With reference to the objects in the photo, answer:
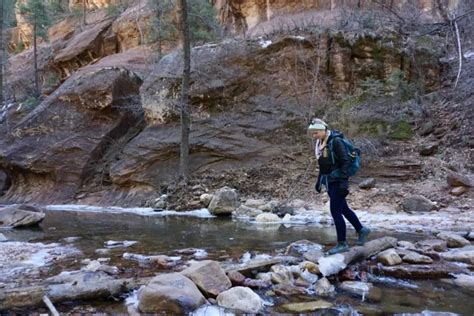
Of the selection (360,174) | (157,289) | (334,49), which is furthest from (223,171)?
(157,289)

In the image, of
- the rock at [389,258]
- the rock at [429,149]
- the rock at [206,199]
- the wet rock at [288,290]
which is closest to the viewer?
the wet rock at [288,290]

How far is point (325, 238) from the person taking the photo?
7539 mm

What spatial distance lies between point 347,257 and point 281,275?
0.92 metres

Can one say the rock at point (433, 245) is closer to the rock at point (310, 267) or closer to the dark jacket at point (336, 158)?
the dark jacket at point (336, 158)

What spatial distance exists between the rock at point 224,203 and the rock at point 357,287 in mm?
6713

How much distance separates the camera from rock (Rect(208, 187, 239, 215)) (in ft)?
37.2

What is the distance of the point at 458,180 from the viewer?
385 inches

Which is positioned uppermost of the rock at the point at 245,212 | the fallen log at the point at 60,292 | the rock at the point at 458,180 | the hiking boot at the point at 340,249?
the rock at the point at 458,180

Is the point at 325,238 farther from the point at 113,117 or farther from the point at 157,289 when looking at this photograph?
the point at 113,117

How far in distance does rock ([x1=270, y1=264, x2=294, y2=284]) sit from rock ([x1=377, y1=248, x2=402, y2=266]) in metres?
1.32

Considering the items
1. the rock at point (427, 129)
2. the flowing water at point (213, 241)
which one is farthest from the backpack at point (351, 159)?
the rock at point (427, 129)

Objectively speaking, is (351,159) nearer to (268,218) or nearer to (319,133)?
(319,133)

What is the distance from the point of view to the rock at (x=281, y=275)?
4812mm

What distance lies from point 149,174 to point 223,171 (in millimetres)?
2792
